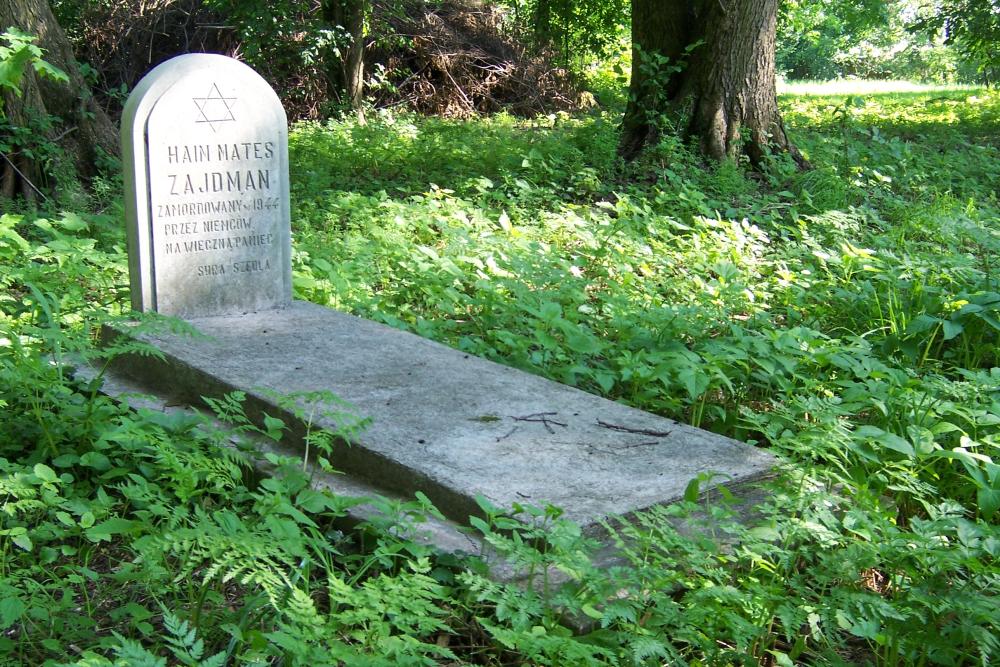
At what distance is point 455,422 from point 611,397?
1.26 metres

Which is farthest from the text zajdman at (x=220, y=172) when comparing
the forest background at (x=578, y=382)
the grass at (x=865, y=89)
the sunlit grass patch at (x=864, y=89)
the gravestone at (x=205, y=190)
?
the sunlit grass patch at (x=864, y=89)

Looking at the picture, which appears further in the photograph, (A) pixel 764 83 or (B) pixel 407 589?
(A) pixel 764 83

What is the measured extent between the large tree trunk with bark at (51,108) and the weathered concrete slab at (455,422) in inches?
180

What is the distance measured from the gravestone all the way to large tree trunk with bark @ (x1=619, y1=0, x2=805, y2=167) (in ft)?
18.4

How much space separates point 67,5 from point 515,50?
27.1 ft

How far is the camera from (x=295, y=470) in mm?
3230

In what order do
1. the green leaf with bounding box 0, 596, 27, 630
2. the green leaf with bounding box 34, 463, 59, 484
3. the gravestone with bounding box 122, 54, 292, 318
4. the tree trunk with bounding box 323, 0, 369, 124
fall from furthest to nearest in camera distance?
the tree trunk with bounding box 323, 0, 369, 124 < the gravestone with bounding box 122, 54, 292, 318 < the green leaf with bounding box 34, 463, 59, 484 < the green leaf with bounding box 0, 596, 27, 630

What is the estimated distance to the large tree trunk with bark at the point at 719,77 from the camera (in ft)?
31.2

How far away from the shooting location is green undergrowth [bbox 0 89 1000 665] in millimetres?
2449

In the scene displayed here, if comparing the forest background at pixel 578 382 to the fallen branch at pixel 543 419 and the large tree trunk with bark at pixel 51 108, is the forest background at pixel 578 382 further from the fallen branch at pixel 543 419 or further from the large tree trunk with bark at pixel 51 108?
the fallen branch at pixel 543 419

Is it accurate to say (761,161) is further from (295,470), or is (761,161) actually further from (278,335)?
(295,470)

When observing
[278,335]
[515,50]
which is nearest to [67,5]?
[515,50]

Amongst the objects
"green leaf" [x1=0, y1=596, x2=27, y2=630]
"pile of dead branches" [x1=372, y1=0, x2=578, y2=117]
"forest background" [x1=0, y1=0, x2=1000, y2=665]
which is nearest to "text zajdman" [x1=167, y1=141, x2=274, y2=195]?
"forest background" [x1=0, y1=0, x2=1000, y2=665]

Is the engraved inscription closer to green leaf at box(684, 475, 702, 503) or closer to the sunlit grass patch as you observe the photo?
green leaf at box(684, 475, 702, 503)
